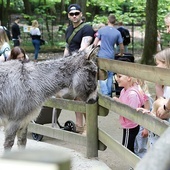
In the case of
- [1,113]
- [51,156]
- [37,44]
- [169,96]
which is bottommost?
[37,44]

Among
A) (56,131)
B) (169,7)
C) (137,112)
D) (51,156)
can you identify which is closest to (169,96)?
(137,112)

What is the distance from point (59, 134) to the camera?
5949 mm

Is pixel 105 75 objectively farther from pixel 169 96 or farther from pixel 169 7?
pixel 169 7

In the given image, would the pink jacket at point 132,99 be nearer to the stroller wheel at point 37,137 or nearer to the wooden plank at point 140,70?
the wooden plank at point 140,70

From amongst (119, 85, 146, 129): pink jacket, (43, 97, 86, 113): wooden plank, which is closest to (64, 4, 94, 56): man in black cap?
(43, 97, 86, 113): wooden plank

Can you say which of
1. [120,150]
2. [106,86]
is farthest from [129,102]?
[106,86]

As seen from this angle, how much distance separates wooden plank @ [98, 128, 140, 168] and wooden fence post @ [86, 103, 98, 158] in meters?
0.08

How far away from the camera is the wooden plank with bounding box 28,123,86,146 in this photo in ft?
18.4

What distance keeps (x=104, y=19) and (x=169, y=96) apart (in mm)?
14953

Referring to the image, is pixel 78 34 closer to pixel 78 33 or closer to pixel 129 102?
pixel 78 33

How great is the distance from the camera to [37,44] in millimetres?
19000

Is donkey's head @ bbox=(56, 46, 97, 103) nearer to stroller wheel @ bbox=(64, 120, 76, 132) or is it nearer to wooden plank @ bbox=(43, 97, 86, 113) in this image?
wooden plank @ bbox=(43, 97, 86, 113)

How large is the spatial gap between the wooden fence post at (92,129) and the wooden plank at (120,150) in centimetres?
8

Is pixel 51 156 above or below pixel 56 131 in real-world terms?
above
